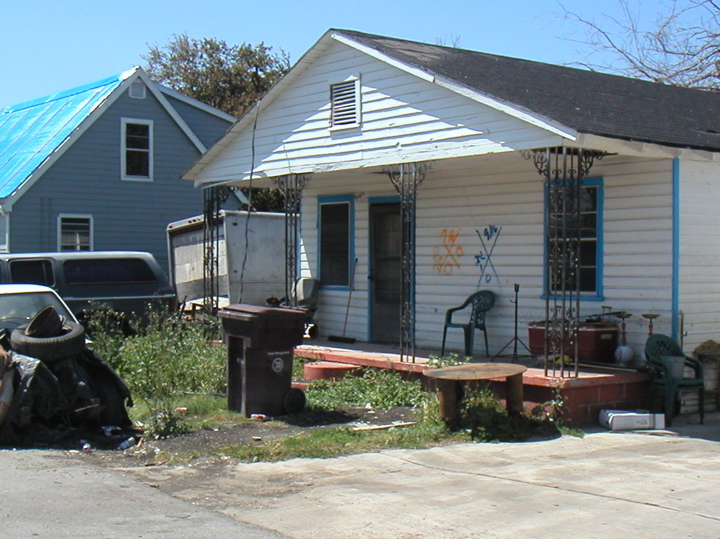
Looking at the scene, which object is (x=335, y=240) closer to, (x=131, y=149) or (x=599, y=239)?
(x=599, y=239)

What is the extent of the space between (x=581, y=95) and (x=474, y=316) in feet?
10.8

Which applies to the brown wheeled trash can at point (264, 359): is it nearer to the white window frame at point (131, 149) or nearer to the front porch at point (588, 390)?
the front porch at point (588, 390)

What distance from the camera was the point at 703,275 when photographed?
421 inches

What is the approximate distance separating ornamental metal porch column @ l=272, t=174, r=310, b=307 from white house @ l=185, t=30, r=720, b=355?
0.06 meters

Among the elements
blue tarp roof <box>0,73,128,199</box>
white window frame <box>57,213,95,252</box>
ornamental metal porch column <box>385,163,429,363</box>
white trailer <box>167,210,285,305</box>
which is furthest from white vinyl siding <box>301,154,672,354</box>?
blue tarp roof <box>0,73,128,199</box>

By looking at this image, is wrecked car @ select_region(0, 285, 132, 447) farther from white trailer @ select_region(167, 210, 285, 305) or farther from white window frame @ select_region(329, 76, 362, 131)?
white trailer @ select_region(167, 210, 285, 305)

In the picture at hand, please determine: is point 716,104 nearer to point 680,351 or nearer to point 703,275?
point 703,275

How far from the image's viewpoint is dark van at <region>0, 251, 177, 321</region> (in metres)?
15.6

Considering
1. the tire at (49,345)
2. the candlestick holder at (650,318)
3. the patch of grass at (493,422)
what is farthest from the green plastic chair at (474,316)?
the tire at (49,345)

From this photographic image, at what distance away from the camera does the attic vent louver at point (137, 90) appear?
955 inches

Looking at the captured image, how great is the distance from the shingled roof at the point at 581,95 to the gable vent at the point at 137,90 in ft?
42.3

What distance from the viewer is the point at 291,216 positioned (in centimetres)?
1423

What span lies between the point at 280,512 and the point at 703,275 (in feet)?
21.6

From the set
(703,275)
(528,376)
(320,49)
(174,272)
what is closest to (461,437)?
(528,376)
